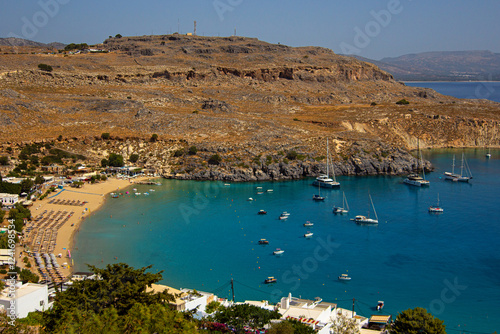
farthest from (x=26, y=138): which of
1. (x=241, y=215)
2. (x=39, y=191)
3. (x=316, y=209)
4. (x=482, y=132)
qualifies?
(x=482, y=132)

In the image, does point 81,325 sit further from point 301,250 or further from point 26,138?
point 26,138

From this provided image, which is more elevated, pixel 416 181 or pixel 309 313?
pixel 416 181

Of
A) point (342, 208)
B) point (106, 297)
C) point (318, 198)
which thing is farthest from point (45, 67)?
point (106, 297)

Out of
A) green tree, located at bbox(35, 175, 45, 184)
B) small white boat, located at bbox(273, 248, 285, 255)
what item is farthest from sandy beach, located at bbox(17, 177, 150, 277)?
small white boat, located at bbox(273, 248, 285, 255)

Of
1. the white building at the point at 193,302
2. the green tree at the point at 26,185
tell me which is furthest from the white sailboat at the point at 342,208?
the green tree at the point at 26,185

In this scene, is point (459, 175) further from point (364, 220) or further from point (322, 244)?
point (322, 244)

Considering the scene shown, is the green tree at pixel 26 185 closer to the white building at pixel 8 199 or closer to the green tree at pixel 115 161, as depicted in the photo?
the white building at pixel 8 199

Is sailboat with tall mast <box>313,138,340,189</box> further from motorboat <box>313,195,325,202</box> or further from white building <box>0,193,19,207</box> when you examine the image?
white building <box>0,193,19,207</box>
